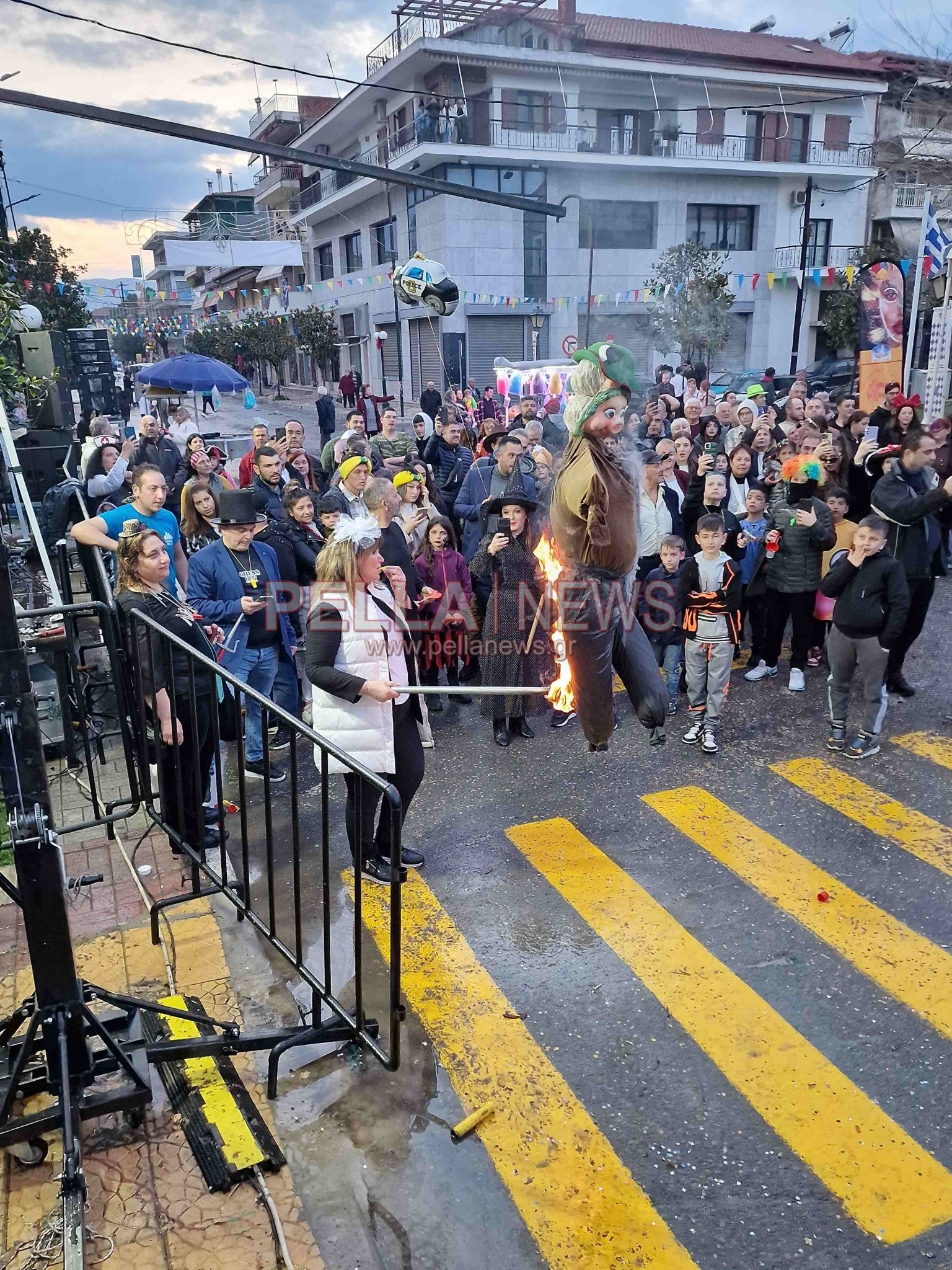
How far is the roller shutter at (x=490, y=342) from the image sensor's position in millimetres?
35094

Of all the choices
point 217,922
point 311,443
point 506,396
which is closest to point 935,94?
point 506,396

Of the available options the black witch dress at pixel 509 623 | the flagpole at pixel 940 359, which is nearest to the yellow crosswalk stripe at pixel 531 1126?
the black witch dress at pixel 509 623

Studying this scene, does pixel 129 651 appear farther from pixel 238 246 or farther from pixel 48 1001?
pixel 238 246

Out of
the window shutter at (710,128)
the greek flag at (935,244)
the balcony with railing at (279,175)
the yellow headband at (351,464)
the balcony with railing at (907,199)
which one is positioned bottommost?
the yellow headband at (351,464)

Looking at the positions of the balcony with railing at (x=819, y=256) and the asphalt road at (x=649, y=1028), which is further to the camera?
the balcony with railing at (x=819, y=256)

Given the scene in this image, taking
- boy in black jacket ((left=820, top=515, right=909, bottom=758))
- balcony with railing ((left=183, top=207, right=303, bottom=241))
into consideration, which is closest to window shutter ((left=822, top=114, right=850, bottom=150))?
balcony with railing ((left=183, top=207, right=303, bottom=241))

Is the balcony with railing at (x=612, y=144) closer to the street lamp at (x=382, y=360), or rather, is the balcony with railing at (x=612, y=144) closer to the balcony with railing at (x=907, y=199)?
the balcony with railing at (x=907, y=199)

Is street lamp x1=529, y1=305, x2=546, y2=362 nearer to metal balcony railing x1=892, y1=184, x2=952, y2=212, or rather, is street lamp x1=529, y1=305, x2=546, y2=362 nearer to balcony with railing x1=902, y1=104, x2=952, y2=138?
balcony with railing x1=902, y1=104, x2=952, y2=138

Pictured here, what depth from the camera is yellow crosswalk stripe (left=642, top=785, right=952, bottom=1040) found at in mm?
4238

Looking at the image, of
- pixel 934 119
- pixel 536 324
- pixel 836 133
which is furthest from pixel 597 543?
pixel 836 133

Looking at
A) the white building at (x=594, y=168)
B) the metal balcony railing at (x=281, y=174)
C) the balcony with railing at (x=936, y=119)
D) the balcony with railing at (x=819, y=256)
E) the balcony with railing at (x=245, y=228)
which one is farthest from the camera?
the metal balcony railing at (x=281, y=174)

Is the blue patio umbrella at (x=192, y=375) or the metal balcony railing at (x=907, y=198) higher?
the metal balcony railing at (x=907, y=198)

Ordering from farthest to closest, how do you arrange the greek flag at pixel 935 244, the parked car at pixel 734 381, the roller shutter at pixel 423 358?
the roller shutter at pixel 423 358 < the parked car at pixel 734 381 < the greek flag at pixel 935 244

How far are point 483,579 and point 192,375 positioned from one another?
13687 mm
